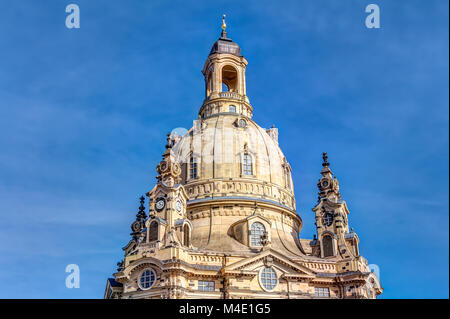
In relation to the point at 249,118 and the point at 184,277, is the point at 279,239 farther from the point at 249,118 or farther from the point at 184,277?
the point at 249,118

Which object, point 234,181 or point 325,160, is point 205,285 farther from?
point 325,160

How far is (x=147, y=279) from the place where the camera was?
54156 millimetres

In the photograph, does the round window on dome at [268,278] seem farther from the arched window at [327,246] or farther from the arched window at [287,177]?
the arched window at [287,177]

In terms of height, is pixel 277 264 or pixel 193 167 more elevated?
pixel 193 167

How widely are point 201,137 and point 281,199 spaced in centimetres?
1236

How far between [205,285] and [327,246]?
1528 cm

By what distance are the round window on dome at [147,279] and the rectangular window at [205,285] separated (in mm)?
4578

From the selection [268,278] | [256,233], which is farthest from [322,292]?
[256,233]

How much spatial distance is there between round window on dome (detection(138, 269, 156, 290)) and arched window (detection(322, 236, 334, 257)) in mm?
19539

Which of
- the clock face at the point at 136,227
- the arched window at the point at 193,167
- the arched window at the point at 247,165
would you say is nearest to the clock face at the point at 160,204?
the arched window at the point at 193,167
